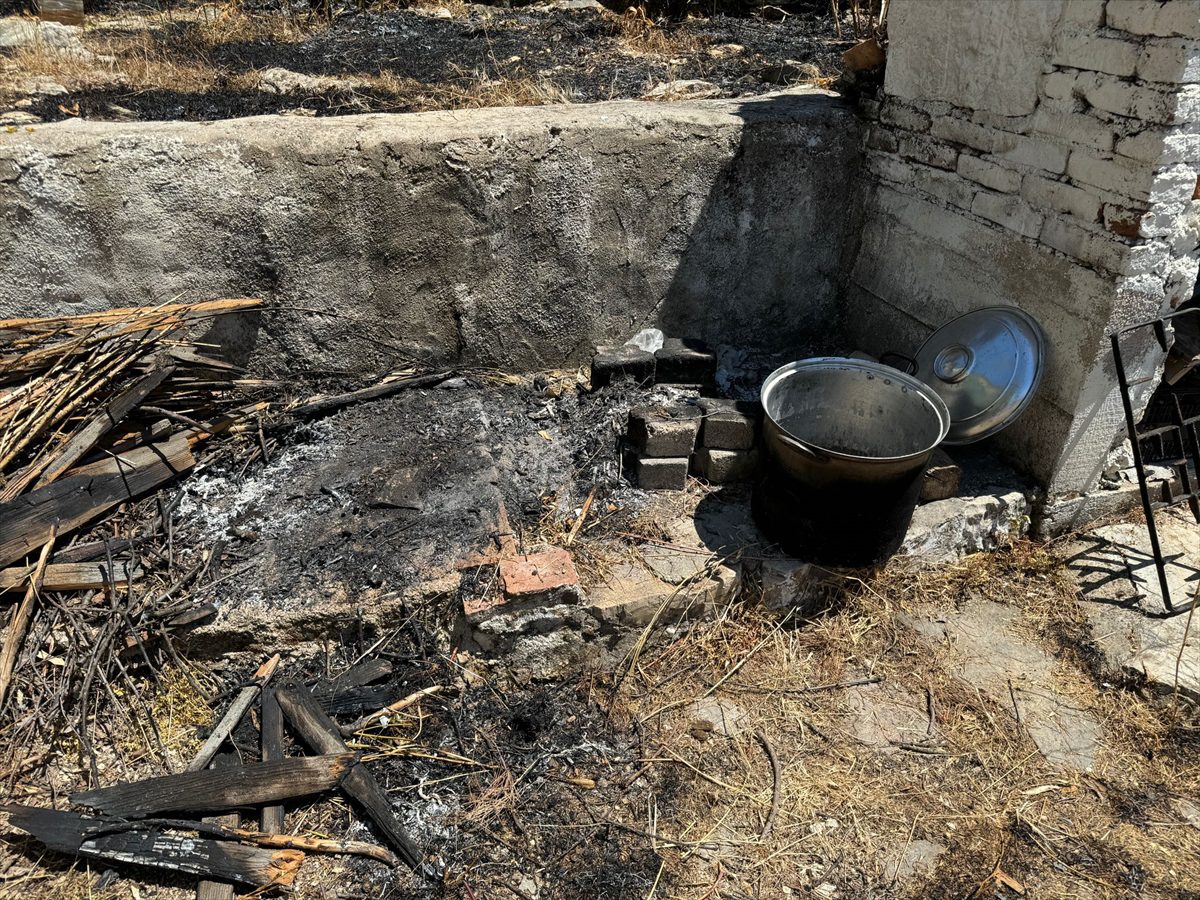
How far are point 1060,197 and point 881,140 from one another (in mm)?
1229

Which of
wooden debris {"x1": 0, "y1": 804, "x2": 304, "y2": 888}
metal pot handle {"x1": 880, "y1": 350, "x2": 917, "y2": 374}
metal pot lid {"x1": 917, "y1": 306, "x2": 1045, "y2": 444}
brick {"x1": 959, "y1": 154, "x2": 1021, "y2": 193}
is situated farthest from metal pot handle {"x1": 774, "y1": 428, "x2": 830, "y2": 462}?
wooden debris {"x1": 0, "y1": 804, "x2": 304, "y2": 888}

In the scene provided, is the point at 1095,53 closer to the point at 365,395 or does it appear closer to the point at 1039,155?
the point at 1039,155

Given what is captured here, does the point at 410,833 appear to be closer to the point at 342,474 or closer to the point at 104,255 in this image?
the point at 342,474

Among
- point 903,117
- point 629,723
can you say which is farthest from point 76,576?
point 903,117

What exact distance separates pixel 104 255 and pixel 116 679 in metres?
1.95

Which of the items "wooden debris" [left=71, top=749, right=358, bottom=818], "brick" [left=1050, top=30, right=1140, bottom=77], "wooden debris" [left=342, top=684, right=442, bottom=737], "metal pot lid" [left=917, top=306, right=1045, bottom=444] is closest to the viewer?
"wooden debris" [left=71, top=749, right=358, bottom=818]

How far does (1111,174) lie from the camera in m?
3.49

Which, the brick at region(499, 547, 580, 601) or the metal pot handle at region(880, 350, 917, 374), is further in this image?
the metal pot handle at region(880, 350, 917, 374)

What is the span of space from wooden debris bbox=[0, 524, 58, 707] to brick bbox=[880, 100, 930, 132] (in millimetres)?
4629

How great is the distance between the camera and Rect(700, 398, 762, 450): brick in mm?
4113

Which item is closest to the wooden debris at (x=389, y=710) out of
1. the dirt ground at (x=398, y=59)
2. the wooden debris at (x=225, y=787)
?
the wooden debris at (x=225, y=787)

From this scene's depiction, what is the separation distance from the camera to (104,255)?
12.6ft

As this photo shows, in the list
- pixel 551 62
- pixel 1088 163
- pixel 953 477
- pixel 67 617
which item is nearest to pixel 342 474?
pixel 67 617

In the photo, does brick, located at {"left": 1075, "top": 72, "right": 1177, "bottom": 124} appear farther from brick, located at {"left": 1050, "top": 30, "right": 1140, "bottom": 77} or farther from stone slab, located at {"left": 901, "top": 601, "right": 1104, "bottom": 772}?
stone slab, located at {"left": 901, "top": 601, "right": 1104, "bottom": 772}
